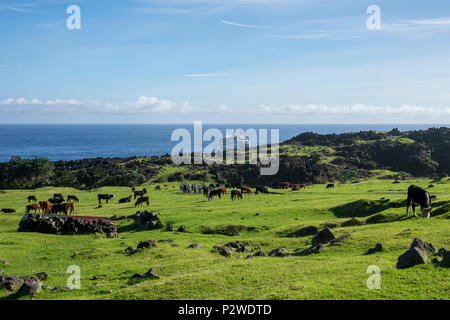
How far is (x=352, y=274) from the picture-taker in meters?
17.2

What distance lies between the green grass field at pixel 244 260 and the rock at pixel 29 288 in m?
0.41

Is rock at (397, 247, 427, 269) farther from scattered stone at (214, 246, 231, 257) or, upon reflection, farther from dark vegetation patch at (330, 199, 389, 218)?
dark vegetation patch at (330, 199, 389, 218)

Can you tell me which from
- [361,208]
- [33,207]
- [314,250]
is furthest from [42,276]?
[361,208]

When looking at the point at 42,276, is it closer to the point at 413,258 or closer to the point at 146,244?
the point at 146,244

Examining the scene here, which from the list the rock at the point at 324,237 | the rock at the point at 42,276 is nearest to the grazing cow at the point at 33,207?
the rock at the point at 42,276

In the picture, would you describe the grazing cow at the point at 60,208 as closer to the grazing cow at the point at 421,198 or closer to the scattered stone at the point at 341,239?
the scattered stone at the point at 341,239

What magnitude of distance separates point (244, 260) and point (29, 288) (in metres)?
12.3

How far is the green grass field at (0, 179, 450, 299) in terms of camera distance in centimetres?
1584

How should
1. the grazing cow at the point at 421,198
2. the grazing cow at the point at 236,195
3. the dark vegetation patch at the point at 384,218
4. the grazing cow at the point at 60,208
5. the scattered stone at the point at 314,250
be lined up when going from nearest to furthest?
the scattered stone at the point at 314,250 < the grazing cow at the point at 421,198 < the dark vegetation patch at the point at 384,218 < the grazing cow at the point at 60,208 < the grazing cow at the point at 236,195

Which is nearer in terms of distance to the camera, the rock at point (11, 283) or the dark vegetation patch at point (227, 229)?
the rock at point (11, 283)

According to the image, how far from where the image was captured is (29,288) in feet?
59.4

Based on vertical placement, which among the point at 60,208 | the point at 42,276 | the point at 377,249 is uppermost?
the point at 377,249

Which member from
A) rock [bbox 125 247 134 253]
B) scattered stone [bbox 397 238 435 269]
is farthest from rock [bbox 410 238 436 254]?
rock [bbox 125 247 134 253]

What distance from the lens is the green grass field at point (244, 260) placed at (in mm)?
15844
